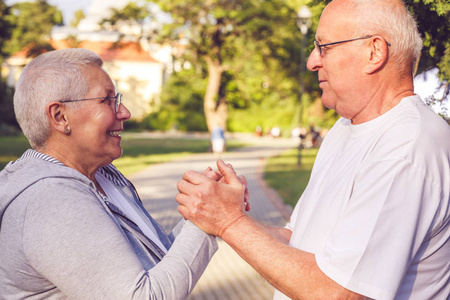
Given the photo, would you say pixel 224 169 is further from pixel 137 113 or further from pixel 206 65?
pixel 137 113

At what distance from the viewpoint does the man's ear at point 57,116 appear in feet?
6.89

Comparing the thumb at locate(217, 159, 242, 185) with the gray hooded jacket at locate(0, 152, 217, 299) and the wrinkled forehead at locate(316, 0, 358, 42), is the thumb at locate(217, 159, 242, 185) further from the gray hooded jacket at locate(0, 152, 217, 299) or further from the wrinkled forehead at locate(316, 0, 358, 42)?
the wrinkled forehead at locate(316, 0, 358, 42)

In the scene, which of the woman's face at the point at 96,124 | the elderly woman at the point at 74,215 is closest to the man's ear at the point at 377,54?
Result: the elderly woman at the point at 74,215

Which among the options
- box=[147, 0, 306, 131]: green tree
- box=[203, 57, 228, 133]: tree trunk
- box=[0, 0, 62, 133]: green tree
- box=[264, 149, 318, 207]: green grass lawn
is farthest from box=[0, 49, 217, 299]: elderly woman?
box=[203, 57, 228, 133]: tree trunk

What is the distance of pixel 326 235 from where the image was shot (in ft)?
6.69

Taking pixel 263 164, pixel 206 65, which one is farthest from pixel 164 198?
pixel 206 65

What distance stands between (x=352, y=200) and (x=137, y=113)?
58.7 meters

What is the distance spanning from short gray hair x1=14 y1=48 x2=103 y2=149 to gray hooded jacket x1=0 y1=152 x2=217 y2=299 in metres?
0.21

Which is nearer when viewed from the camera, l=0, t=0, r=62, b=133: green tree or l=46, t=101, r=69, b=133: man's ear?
l=46, t=101, r=69, b=133: man's ear

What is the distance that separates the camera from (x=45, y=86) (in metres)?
2.08

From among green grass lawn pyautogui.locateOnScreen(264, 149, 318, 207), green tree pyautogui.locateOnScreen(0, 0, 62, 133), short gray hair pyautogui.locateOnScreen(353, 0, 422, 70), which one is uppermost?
short gray hair pyautogui.locateOnScreen(353, 0, 422, 70)

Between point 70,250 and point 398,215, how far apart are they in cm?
110

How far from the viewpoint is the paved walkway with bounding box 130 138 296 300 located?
6.29m

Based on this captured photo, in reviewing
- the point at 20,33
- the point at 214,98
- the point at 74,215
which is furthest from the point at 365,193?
the point at 20,33
